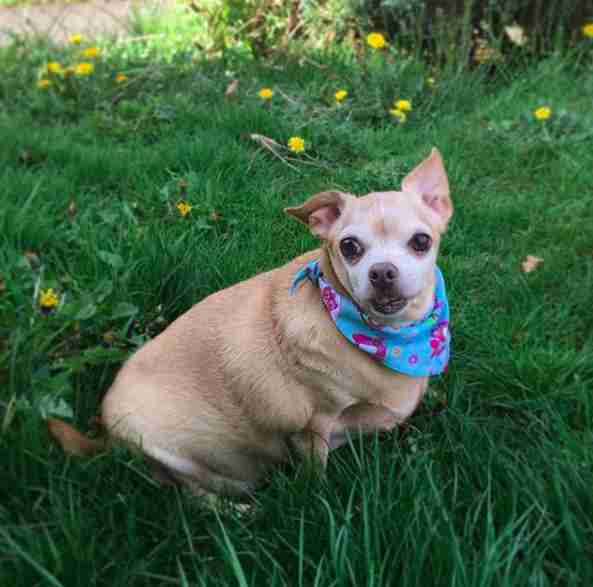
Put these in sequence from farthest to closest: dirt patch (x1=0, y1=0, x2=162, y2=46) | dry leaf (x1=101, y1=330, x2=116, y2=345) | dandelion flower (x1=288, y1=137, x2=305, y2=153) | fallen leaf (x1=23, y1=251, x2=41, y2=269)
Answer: dirt patch (x1=0, y1=0, x2=162, y2=46), dandelion flower (x1=288, y1=137, x2=305, y2=153), fallen leaf (x1=23, y1=251, x2=41, y2=269), dry leaf (x1=101, y1=330, x2=116, y2=345)

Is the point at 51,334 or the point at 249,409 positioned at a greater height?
the point at 51,334

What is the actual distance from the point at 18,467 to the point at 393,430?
44.0 inches

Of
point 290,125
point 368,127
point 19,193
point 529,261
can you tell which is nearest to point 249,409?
point 529,261

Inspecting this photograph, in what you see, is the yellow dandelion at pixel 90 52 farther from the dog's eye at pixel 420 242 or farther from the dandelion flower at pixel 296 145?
the dog's eye at pixel 420 242

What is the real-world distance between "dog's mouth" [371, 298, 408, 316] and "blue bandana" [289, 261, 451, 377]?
0.29 feet

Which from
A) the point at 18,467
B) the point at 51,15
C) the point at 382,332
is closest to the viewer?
the point at 18,467

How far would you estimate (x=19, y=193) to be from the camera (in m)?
3.31

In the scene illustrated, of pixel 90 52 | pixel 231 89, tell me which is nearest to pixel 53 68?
pixel 90 52

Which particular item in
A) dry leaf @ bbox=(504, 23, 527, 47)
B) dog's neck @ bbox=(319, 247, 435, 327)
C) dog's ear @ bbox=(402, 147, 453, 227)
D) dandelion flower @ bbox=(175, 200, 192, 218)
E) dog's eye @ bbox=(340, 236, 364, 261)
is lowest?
dandelion flower @ bbox=(175, 200, 192, 218)

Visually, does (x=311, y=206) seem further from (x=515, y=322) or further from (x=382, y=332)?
(x=515, y=322)

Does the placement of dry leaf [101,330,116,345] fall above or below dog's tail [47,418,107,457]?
below

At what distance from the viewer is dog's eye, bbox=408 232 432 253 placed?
187cm

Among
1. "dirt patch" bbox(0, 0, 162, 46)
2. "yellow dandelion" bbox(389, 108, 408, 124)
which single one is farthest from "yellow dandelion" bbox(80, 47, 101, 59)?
"yellow dandelion" bbox(389, 108, 408, 124)

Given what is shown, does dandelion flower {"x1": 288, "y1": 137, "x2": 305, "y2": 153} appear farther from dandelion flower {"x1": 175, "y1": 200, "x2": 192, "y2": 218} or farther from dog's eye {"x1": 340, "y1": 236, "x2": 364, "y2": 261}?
dog's eye {"x1": 340, "y1": 236, "x2": 364, "y2": 261}
